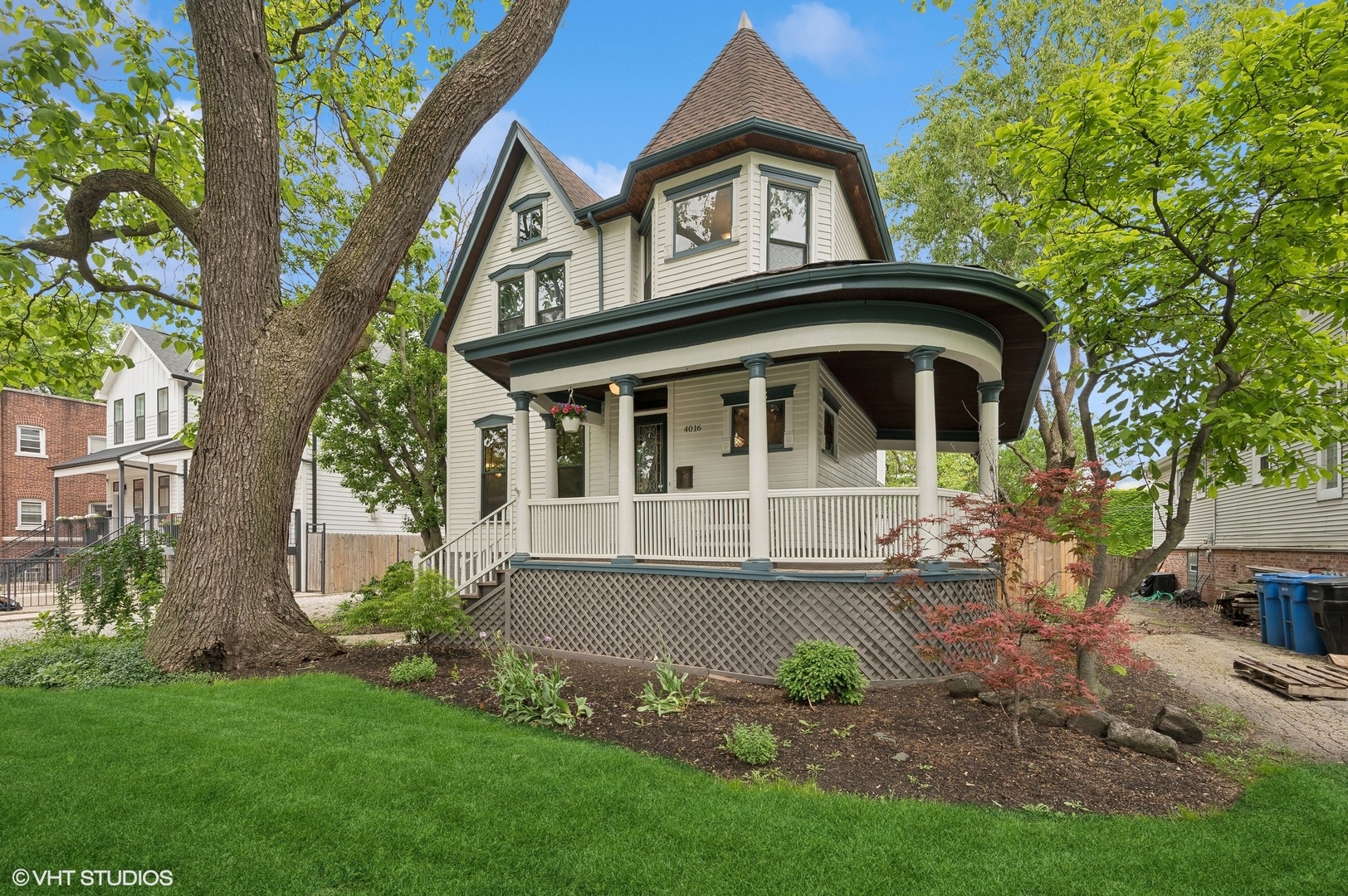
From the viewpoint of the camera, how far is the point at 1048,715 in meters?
5.87

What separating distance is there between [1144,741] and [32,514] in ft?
127

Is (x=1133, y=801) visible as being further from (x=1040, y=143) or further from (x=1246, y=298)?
(x=1040, y=143)

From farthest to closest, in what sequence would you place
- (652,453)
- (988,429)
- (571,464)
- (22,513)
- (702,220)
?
(22,513)
(571,464)
(652,453)
(702,220)
(988,429)

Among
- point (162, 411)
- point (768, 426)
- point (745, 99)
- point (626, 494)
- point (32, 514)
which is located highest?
point (745, 99)

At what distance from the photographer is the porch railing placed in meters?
7.61

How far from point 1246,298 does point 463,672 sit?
911 centimetres

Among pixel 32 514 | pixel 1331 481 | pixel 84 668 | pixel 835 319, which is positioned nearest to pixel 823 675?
pixel 835 319

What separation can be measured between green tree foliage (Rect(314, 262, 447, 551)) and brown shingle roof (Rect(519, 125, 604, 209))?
4.10 meters

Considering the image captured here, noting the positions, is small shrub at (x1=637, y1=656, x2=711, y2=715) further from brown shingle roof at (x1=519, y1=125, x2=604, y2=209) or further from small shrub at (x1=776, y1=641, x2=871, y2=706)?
brown shingle roof at (x1=519, y1=125, x2=604, y2=209)

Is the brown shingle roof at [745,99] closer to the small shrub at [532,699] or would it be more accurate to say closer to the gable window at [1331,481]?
the small shrub at [532,699]

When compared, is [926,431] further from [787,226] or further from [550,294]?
[550,294]

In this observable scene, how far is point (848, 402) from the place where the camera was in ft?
40.2

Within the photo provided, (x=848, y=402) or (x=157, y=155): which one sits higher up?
(x=157, y=155)

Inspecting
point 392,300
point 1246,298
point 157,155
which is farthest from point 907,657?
point 157,155
